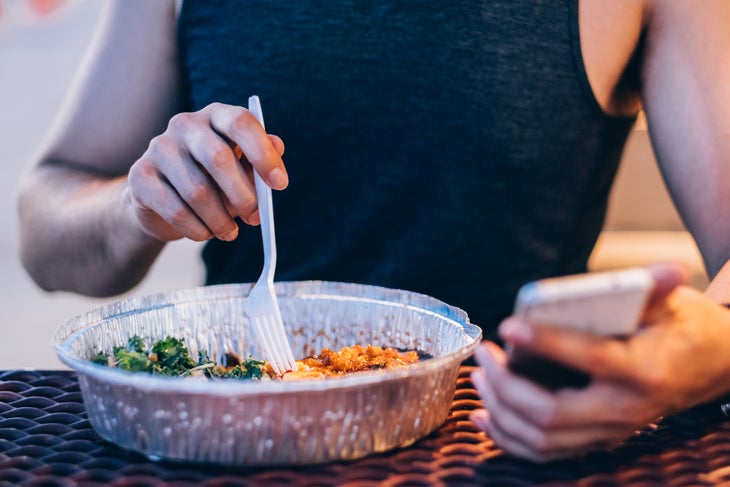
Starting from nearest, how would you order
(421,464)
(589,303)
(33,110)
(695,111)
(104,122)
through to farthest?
(589,303)
(421,464)
(695,111)
(104,122)
(33,110)

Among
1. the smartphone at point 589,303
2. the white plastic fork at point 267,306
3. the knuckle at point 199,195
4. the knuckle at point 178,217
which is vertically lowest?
the white plastic fork at point 267,306

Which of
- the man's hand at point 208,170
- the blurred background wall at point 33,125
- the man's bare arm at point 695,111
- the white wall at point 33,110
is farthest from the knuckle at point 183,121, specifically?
the white wall at point 33,110

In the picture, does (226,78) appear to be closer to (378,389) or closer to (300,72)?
(300,72)

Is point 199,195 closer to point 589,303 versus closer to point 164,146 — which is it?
point 164,146

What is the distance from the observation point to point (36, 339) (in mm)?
3244

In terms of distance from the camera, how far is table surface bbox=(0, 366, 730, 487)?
62 cm

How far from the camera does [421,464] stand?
0.65 metres

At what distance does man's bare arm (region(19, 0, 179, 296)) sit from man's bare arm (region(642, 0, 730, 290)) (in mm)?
825

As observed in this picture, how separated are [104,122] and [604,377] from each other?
108cm

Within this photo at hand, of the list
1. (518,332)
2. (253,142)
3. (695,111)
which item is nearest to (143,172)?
(253,142)

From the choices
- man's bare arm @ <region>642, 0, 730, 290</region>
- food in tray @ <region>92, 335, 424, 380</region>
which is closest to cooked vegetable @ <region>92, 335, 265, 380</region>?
food in tray @ <region>92, 335, 424, 380</region>

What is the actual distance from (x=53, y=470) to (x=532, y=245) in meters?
0.90

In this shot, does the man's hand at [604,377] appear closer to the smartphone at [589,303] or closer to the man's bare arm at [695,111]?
the smartphone at [589,303]

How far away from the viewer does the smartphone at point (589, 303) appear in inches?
20.8
